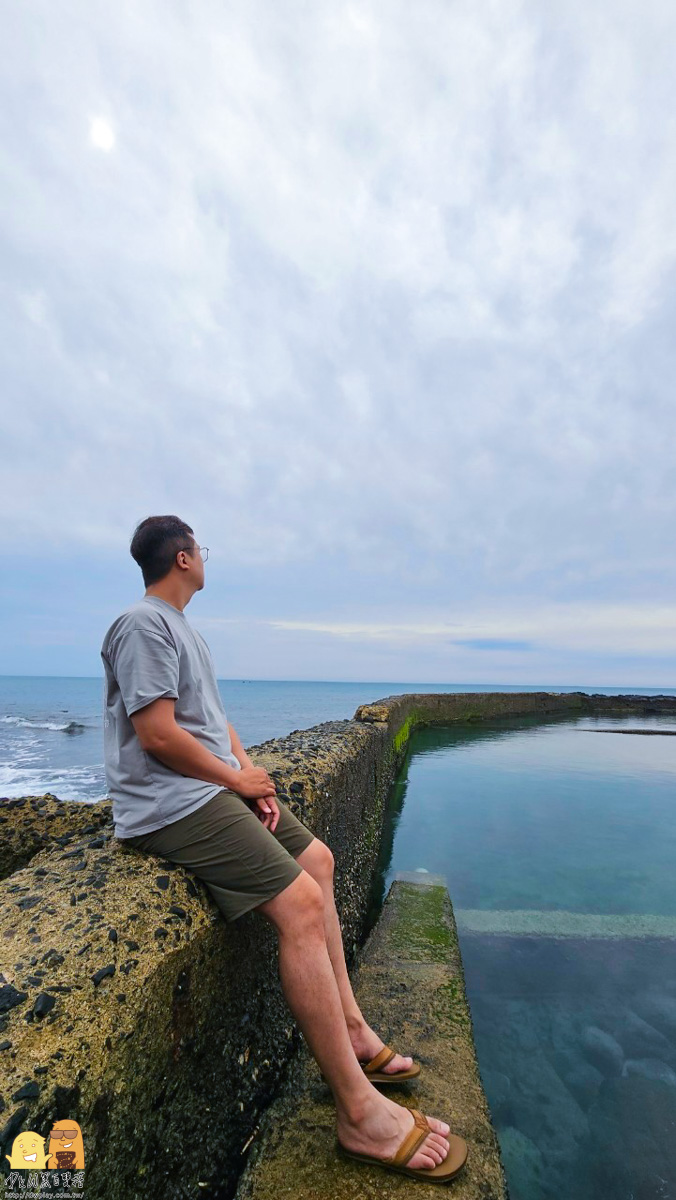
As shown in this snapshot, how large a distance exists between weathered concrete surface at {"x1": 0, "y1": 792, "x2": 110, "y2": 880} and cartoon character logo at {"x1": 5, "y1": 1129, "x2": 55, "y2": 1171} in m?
1.94

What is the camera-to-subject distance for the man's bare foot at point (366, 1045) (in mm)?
2014

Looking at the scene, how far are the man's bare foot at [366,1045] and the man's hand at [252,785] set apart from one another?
948mm

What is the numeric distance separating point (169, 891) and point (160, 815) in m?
0.24

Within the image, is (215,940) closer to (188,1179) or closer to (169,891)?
(169,891)

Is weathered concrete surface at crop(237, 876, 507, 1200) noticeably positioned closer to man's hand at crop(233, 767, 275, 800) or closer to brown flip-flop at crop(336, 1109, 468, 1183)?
brown flip-flop at crop(336, 1109, 468, 1183)

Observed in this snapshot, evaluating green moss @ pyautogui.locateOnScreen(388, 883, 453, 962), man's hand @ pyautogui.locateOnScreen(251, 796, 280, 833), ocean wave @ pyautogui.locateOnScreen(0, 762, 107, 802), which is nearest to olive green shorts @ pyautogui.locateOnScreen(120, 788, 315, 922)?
man's hand @ pyautogui.locateOnScreen(251, 796, 280, 833)

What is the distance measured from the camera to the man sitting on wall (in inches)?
66.7

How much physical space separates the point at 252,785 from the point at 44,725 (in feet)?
111

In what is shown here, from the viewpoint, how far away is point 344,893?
3.93m

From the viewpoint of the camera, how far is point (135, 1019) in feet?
4.29

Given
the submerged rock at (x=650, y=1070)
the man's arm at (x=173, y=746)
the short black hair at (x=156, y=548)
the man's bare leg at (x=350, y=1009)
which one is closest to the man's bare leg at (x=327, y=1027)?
the man's bare leg at (x=350, y=1009)

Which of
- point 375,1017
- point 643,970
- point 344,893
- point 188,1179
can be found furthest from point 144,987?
point 643,970

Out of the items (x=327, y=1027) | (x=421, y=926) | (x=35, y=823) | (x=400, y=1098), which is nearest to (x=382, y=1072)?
(x=400, y=1098)

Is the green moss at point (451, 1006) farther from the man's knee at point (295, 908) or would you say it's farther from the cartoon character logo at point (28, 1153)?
the cartoon character logo at point (28, 1153)
